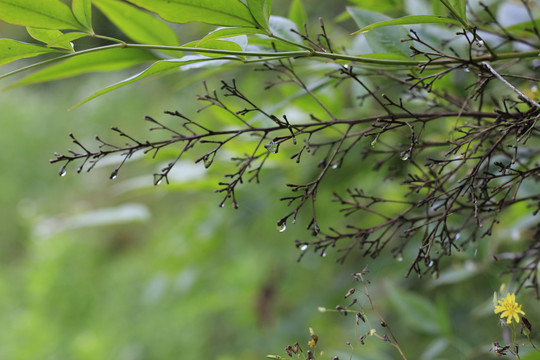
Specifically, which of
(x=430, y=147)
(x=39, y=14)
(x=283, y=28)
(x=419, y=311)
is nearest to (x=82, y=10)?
(x=39, y=14)

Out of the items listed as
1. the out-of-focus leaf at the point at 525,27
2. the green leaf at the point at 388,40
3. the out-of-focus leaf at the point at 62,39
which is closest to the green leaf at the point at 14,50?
the out-of-focus leaf at the point at 62,39

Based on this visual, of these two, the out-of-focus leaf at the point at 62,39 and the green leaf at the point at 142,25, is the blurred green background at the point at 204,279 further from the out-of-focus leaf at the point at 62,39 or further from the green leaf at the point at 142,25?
the out-of-focus leaf at the point at 62,39

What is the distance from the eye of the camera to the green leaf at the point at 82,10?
31cm

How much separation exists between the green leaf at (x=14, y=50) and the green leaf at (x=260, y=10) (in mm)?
124

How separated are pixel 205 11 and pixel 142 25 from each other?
12cm

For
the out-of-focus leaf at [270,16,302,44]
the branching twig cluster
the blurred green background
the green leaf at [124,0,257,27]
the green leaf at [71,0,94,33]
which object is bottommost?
the blurred green background

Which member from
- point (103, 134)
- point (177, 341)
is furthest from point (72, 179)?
point (177, 341)

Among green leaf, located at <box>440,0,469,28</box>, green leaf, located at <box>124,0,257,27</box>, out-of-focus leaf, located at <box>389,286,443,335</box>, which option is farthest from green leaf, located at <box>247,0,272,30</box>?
out-of-focus leaf, located at <box>389,286,443,335</box>

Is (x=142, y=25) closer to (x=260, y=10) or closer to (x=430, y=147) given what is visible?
(x=260, y=10)

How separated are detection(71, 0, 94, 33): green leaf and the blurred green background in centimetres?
17

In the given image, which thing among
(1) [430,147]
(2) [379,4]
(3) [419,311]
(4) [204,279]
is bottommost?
(4) [204,279]

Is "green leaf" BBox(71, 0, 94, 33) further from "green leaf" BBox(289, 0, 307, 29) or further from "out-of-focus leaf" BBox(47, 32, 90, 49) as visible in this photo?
"green leaf" BBox(289, 0, 307, 29)

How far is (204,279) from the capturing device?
4.34ft

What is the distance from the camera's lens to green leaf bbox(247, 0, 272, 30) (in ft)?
1.01
